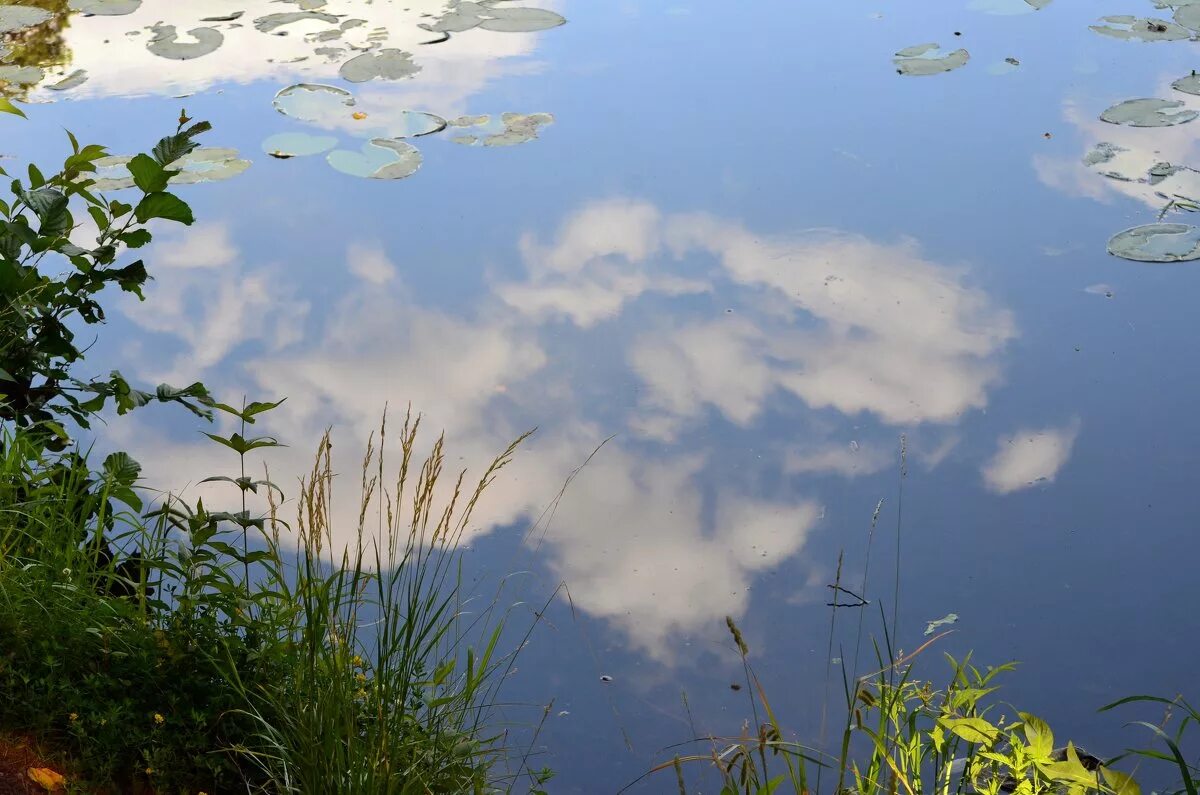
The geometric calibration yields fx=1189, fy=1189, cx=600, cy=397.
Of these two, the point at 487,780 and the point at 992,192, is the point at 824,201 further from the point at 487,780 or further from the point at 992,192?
the point at 487,780

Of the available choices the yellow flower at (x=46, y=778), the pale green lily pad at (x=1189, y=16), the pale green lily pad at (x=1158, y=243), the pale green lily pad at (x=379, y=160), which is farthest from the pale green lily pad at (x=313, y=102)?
the pale green lily pad at (x=1189, y=16)

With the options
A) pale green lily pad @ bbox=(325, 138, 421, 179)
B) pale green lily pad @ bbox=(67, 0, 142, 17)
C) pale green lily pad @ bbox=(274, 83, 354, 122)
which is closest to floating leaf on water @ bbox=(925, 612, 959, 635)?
pale green lily pad @ bbox=(325, 138, 421, 179)

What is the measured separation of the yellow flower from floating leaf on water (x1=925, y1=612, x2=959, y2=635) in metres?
1.52

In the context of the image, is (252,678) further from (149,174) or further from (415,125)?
(415,125)

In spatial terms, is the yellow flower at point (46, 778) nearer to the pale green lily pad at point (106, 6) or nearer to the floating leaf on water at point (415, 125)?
the floating leaf on water at point (415, 125)

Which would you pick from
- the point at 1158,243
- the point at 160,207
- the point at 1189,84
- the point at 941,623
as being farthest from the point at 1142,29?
the point at 160,207

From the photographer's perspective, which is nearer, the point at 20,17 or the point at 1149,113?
the point at 1149,113

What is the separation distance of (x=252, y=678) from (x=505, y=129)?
2.97 meters

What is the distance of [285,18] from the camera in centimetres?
566

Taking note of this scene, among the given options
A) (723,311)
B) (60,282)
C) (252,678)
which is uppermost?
(60,282)

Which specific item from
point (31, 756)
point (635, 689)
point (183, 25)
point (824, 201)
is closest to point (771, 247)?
point (824, 201)

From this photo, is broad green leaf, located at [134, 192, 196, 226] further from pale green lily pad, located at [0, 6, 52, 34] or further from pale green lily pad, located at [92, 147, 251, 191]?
pale green lily pad, located at [0, 6, 52, 34]

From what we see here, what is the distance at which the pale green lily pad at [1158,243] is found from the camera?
344cm

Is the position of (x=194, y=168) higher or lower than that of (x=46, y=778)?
lower
